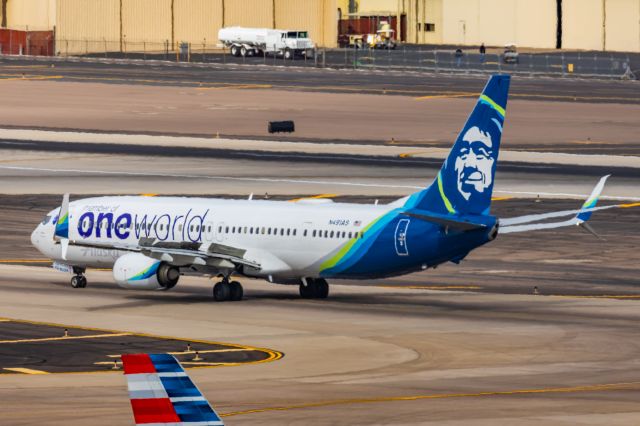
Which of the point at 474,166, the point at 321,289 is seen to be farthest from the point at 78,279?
the point at 474,166

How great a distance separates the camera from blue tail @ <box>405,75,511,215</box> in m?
59.0

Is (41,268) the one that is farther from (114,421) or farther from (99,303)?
(114,421)

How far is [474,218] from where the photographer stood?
192ft

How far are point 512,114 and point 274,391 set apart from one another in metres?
114

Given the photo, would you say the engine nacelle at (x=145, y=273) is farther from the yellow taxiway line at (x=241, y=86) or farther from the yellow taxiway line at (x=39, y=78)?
the yellow taxiway line at (x=39, y=78)

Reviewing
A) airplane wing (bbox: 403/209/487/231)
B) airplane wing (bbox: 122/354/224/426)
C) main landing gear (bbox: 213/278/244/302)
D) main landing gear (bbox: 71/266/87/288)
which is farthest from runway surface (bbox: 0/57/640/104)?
airplane wing (bbox: 122/354/224/426)

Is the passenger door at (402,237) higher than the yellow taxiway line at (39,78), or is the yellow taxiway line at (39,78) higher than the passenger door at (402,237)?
the yellow taxiway line at (39,78)

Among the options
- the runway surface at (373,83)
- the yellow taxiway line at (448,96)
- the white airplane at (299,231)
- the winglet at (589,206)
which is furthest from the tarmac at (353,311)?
the runway surface at (373,83)

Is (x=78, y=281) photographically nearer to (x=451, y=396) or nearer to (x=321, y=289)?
(x=321, y=289)

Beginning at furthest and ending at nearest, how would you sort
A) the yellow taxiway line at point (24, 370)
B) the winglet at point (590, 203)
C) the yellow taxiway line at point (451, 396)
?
the winglet at point (590, 203) → the yellow taxiway line at point (24, 370) → the yellow taxiway line at point (451, 396)

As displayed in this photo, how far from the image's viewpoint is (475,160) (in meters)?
59.3

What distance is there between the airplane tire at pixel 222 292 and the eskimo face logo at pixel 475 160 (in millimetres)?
10542

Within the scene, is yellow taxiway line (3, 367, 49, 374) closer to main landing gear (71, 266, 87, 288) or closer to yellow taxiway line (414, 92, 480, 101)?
main landing gear (71, 266, 87, 288)

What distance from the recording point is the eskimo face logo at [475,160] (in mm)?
59156
